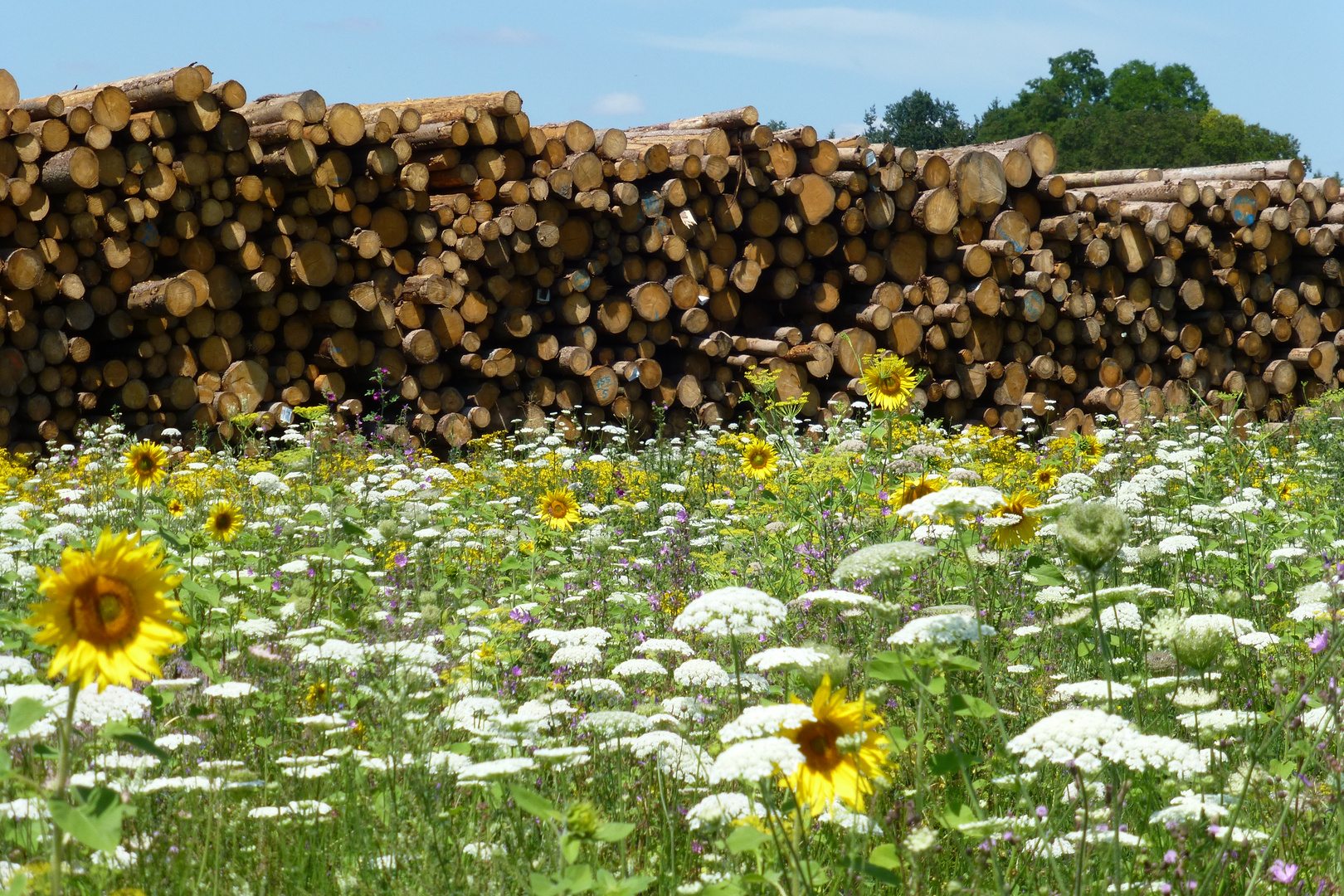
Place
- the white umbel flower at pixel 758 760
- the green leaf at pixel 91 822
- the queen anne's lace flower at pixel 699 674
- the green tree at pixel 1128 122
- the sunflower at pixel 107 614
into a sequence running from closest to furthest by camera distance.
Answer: the green leaf at pixel 91 822 < the sunflower at pixel 107 614 < the white umbel flower at pixel 758 760 < the queen anne's lace flower at pixel 699 674 < the green tree at pixel 1128 122

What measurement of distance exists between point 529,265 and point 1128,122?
41.9 meters

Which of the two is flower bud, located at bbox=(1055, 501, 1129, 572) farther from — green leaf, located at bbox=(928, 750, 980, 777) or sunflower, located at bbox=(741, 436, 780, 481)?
sunflower, located at bbox=(741, 436, 780, 481)

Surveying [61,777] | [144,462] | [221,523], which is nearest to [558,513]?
[221,523]

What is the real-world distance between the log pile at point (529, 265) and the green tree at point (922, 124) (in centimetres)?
3694

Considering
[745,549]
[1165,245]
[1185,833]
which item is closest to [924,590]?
[745,549]

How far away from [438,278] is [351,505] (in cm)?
327

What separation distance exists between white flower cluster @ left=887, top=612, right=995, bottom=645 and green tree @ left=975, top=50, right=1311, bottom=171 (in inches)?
1696

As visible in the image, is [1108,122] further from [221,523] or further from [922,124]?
[221,523]

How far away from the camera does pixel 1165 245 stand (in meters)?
9.27

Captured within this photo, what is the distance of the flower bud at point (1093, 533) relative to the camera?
63.8 inches

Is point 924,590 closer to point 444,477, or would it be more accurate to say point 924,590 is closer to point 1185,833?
point 1185,833

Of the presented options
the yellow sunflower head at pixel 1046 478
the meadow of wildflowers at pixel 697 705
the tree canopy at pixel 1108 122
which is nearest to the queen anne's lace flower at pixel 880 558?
the meadow of wildflowers at pixel 697 705

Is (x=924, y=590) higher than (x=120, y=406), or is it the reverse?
(x=120, y=406)

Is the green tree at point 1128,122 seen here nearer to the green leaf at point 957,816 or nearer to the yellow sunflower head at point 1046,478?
the yellow sunflower head at point 1046,478
